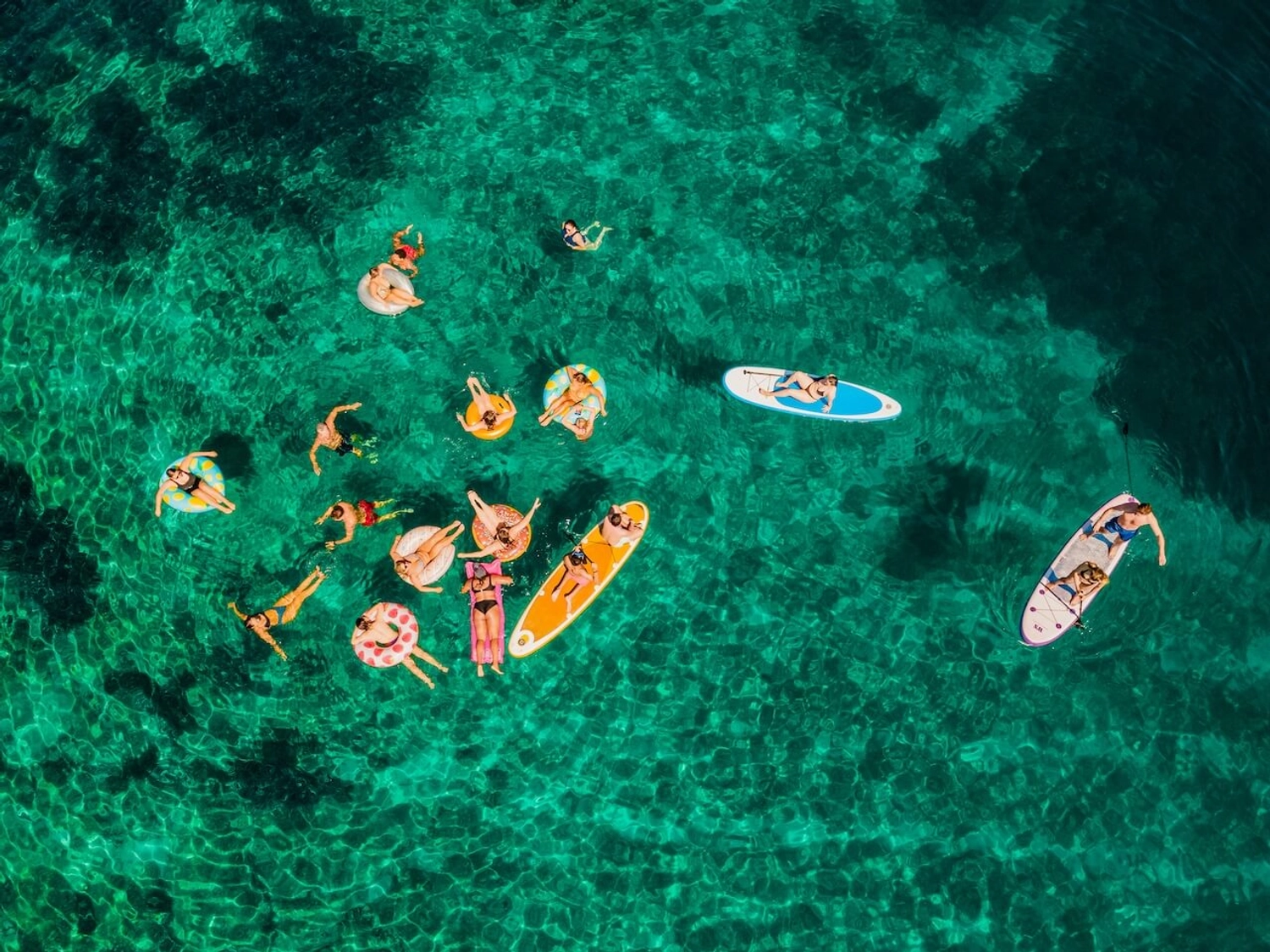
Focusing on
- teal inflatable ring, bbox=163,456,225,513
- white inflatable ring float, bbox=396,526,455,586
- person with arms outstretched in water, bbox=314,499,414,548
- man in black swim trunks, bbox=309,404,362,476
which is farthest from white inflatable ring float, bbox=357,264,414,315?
white inflatable ring float, bbox=396,526,455,586

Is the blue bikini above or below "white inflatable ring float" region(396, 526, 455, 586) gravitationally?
above

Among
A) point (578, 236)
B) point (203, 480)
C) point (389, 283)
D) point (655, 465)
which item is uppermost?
point (578, 236)

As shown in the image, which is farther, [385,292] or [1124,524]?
[385,292]

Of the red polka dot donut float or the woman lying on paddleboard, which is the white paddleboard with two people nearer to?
the woman lying on paddleboard

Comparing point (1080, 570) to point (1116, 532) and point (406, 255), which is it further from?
point (406, 255)

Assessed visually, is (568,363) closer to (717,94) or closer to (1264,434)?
(717,94)

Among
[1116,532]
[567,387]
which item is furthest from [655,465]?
[1116,532]
